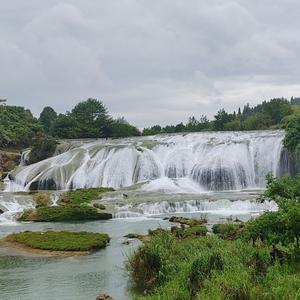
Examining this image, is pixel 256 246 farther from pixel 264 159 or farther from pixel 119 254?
pixel 264 159

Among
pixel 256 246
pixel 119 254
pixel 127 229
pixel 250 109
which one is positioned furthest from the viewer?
pixel 250 109

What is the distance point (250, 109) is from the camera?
14938cm

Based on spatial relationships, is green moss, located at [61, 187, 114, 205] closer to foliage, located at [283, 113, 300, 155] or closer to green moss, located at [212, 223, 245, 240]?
foliage, located at [283, 113, 300, 155]

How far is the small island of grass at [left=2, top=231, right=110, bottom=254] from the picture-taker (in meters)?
25.3

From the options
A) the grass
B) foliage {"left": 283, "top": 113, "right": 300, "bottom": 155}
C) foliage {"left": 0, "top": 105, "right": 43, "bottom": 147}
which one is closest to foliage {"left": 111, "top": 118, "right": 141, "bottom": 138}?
foliage {"left": 0, "top": 105, "right": 43, "bottom": 147}

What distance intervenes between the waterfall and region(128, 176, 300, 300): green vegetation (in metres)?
31.4

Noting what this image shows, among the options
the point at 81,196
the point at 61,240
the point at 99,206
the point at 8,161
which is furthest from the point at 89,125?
the point at 61,240

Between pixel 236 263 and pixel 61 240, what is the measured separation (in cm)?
1316

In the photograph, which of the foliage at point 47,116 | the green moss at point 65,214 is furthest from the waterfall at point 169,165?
the foliage at point 47,116

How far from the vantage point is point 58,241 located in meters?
26.5

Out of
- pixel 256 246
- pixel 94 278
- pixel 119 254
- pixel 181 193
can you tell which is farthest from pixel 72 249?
pixel 181 193

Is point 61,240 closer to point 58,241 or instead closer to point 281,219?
point 58,241

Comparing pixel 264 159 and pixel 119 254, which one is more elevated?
pixel 264 159

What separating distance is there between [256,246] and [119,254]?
7751mm
